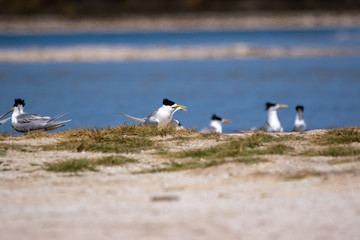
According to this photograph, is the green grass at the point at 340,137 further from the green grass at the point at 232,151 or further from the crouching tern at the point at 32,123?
the crouching tern at the point at 32,123

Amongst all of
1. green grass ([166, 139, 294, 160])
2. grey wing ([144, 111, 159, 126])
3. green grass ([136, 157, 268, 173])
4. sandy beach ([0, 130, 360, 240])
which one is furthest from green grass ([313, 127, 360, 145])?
grey wing ([144, 111, 159, 126])

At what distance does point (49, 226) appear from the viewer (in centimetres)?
514

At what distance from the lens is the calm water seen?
18.4 m

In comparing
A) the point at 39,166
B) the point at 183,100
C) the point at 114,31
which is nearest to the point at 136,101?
the point at 183,100

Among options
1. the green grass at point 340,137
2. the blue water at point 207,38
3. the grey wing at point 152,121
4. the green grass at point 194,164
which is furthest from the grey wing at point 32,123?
the blue water at point 207,38

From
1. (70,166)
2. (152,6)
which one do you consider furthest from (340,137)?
(152,6)

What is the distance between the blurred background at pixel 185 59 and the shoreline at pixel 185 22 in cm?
12

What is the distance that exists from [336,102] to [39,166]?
49.6ft

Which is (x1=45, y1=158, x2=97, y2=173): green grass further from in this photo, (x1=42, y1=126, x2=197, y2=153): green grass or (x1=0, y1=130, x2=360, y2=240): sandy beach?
(x1=42, y1=126, x2=197, y2=153): green grass

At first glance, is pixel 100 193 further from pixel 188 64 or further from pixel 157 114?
pixel 188 64

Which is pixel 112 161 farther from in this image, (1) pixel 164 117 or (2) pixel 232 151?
(1) pixel 164 117

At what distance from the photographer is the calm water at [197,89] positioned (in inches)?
725

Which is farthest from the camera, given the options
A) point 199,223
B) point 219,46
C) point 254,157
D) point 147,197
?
point 219,46

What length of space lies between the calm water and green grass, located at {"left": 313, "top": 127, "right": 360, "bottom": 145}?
235 inches
